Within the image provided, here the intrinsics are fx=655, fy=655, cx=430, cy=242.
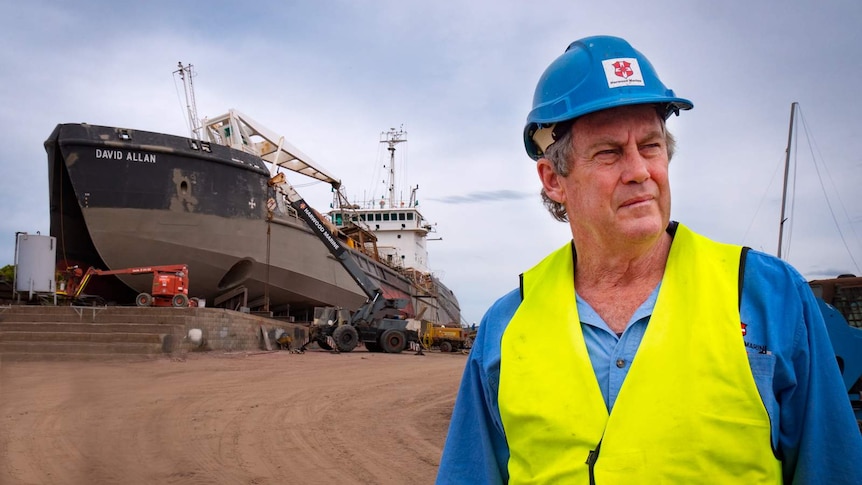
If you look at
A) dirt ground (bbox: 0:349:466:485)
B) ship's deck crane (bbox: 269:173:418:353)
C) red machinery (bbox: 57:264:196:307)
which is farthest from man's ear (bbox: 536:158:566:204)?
ship's deck crane (bbox: 269:173:418:353)

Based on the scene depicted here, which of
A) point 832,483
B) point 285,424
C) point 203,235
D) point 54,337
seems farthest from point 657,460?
point 203,235

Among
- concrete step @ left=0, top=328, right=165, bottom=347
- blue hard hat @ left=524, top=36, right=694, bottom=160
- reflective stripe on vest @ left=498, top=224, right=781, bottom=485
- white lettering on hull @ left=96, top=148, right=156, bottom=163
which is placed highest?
white lettering on hull @ left=96, top=148, right=156, bottom=163

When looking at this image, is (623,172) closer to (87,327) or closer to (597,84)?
(597,84)

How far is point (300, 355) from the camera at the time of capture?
14383mm

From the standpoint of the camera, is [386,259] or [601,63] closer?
[601,63]

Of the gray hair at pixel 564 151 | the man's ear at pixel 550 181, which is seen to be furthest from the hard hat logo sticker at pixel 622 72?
the man's ear at pixel 550 181

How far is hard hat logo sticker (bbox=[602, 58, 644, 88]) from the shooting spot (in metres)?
1.32

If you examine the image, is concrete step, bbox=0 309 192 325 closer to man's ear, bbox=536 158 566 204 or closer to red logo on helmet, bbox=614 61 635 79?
man's ear, bbox=536 158 566 204

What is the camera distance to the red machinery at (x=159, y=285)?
47.4 ft

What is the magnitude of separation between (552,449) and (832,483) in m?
0.46

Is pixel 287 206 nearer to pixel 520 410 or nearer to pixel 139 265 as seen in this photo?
pixel 139 265

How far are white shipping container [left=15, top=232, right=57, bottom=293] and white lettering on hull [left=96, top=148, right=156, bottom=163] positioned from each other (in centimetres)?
230

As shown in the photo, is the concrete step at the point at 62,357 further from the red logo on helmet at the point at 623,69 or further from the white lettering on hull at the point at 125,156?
the red logo on helmet at the point at 623,69

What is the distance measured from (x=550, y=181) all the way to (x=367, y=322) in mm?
15697
